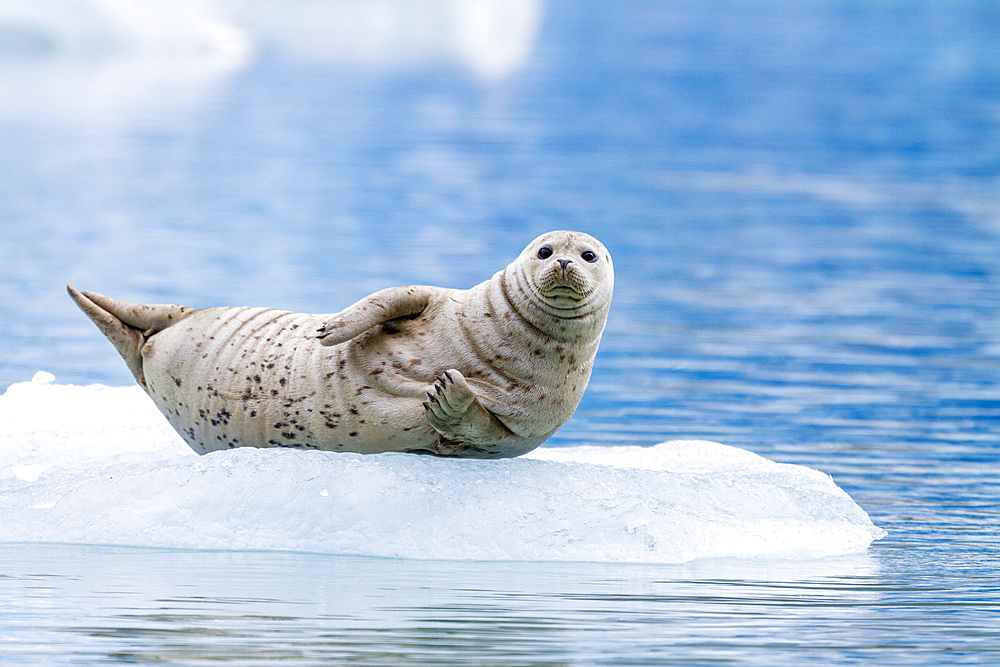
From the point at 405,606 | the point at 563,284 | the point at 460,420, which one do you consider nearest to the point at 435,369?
the point at 460,420

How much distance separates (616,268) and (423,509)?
9.72m

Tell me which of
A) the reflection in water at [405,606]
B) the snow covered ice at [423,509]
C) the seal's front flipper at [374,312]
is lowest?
the reflection in water at [405,606]

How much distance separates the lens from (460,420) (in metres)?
6.25

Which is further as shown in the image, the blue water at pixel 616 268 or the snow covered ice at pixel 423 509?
the snow covered ice at pixel 423 509

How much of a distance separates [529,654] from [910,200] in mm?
18437

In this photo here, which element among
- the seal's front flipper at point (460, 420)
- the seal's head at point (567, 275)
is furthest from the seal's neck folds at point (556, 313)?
the seal's front flipper at point (460, 420)

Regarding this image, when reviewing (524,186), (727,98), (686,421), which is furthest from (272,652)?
(727,98)

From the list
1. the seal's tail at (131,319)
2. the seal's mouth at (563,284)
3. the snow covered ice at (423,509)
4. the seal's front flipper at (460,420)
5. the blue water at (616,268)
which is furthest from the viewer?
the seal's tail at (131,319)

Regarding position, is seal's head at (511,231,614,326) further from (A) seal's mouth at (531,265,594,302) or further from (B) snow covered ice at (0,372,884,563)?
(B) snow covered ice at (0,372,884,563)

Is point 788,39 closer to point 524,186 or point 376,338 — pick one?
point 524,186

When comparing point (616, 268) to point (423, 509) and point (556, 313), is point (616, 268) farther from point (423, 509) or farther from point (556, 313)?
point (423, 509)

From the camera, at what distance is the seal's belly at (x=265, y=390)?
6441 mm

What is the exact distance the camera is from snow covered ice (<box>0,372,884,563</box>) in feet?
19.4

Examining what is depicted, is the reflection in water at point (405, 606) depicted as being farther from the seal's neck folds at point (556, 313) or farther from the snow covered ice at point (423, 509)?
the seal's neck folds at point (556, 313)
